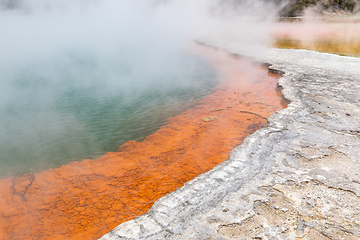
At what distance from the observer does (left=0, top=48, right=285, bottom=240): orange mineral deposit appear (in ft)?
6.91

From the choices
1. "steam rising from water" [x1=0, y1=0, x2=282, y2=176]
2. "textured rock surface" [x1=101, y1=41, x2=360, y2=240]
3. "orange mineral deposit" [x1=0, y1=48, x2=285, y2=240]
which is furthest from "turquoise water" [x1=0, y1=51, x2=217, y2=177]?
"textured rock surface" [x1=101, y1=41, x2=360, y2=240]

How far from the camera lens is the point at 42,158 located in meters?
3.25

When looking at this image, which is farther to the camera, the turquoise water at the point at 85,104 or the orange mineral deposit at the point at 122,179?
the turquoise water at the point at 85,104

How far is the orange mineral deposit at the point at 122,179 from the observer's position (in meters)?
2.11

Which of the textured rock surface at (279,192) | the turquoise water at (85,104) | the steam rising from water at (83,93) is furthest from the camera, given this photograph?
the steam rising from water at (83,93)

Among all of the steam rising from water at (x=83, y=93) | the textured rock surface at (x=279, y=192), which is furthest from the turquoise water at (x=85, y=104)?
the textured rock surface at (x=279, y=192)

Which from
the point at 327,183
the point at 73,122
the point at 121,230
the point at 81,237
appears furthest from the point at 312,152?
the point at 73,122

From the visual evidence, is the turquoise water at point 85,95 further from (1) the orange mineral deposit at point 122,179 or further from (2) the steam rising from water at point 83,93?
(1) the orange mineral deposit at point 122,179

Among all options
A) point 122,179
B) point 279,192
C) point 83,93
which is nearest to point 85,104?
point 83,93

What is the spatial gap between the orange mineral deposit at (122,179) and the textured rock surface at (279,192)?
1.23 ft

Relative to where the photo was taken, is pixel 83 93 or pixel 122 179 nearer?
pixel 122 179

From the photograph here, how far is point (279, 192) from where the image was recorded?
1.96 m

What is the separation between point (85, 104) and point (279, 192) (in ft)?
14.1

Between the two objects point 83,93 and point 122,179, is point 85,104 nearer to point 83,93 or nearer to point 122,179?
point 83,93
